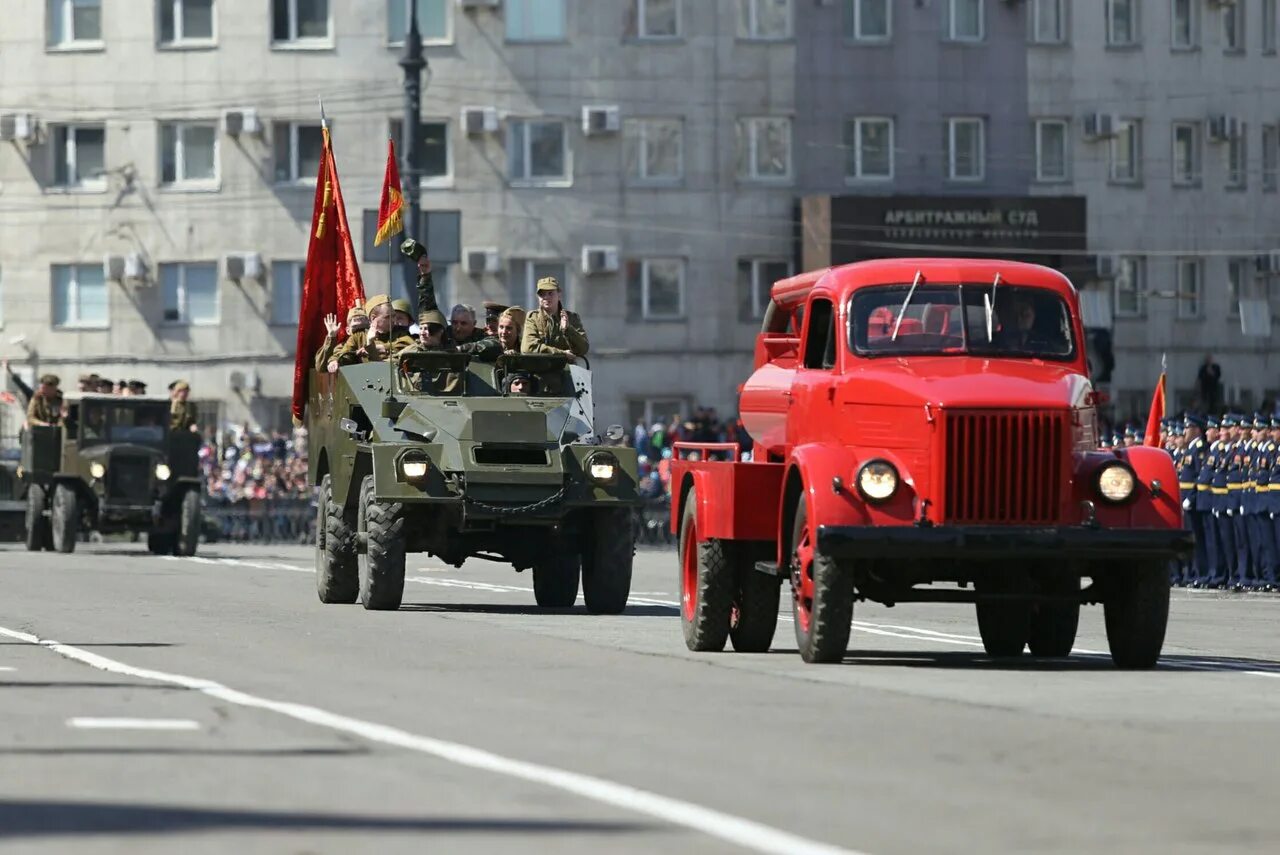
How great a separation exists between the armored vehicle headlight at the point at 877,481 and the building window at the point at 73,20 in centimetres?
4705

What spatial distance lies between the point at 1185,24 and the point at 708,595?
47428 mm

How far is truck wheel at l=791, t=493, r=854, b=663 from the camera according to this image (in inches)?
670

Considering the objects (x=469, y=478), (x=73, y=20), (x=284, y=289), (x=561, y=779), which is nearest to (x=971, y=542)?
(x=561, y=779)

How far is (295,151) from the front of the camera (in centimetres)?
6141

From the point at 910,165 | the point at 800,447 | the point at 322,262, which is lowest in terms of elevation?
the point at 800,447

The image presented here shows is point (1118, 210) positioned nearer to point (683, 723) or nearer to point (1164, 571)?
point (1164, 571)

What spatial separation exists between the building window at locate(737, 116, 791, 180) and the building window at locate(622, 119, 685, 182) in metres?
1.24

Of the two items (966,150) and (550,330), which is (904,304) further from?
(966,150)

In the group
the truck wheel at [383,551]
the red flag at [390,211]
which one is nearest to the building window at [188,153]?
the red flag at [390,211]

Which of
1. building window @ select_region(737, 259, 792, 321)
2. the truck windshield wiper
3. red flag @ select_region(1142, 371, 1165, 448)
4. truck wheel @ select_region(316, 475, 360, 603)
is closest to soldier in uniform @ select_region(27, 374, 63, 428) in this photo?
red flag @ select_region(1142, 371, 1165, 448)

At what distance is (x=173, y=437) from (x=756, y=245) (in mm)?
21906

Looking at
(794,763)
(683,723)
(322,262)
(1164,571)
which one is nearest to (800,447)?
(1164,571)

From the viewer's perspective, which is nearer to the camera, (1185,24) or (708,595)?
(708,595)

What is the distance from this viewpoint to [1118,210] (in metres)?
63.2
